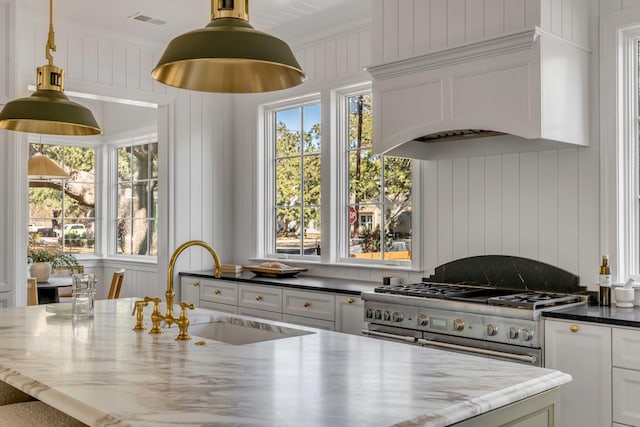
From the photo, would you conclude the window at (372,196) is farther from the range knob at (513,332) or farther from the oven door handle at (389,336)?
the range knob at (513,332)

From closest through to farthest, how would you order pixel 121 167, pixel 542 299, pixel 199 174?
pixel 542 299 < pixel 199 174 < pixel 121 167

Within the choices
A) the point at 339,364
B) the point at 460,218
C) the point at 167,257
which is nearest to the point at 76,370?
the point at 339,364

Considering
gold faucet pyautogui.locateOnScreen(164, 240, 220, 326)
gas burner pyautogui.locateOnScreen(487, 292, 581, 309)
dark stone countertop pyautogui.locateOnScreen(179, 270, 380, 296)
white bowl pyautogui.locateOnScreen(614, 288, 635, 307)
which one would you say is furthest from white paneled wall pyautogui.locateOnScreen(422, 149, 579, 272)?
gold faucet pyautogui.locateOnScreen(164, 240, 220, 326)

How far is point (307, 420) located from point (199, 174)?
473 centimetres

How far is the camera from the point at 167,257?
19.1 feet

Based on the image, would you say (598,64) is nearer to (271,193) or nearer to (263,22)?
(263,22)

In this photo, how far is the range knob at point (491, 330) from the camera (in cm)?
328

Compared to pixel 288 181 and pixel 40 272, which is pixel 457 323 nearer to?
pixel 288 181

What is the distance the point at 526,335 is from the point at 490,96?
1.25m

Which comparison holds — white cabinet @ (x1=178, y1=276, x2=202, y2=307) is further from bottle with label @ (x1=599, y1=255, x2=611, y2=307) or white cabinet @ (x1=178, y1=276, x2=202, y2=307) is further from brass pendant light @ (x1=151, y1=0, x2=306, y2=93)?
brass pendant light @ (x1=151, y1=0, x2=306, y2=93)

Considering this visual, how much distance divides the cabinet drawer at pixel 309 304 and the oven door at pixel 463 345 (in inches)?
18.2

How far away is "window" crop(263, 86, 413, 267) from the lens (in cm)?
480

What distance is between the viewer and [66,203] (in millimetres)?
7770

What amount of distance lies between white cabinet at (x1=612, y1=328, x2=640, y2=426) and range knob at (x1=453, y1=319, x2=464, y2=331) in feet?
2.49
